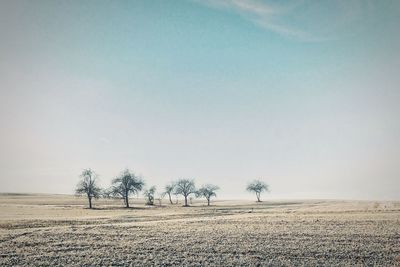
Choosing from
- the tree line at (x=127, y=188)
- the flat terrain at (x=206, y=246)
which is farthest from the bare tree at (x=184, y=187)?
the flat terrain at (x=206, y=246)

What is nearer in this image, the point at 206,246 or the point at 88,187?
the point at 206,246

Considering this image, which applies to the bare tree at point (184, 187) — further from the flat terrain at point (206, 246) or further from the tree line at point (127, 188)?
the flat terrain at point (206, 246)

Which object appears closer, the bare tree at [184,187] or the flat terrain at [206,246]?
the flat terrain at [206,246]

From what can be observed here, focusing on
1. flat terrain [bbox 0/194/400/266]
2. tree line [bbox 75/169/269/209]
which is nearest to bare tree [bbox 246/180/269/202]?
tree line [bbox 75/169/269/209]

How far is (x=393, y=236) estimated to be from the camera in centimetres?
3077

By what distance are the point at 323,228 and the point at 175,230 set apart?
46.6ft

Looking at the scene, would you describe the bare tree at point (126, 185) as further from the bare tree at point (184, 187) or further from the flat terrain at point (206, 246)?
the flat terrain at point (206, 246)

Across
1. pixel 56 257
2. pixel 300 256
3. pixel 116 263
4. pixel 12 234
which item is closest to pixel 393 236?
pixel 300 256

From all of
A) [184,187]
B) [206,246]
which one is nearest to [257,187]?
[184,187]

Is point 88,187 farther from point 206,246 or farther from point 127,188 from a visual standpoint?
point 206,246

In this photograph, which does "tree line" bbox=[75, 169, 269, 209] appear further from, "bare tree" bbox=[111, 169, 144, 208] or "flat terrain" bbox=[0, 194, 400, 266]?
"flat terrain" bbox=[0, 194, 400, 266]

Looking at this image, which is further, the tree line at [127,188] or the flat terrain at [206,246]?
the tree line at [127,188]

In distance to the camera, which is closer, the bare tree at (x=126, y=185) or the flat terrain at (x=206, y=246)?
the flat terrain at (x=206, y=246)

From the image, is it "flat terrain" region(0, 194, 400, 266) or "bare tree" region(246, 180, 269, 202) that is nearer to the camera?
"flat terrain" region(0, 194, 400, 266)
